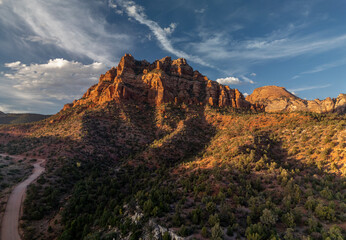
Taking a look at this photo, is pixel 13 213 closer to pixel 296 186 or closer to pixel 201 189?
pixel 201 189

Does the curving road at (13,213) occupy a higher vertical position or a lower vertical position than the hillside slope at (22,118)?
lower

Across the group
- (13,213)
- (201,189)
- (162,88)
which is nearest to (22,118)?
(162,88)

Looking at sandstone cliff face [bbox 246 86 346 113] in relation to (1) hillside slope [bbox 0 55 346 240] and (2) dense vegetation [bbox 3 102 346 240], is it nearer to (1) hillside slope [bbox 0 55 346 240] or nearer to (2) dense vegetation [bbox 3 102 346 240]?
(1) hillside slope [bbox 0 55 346 240]

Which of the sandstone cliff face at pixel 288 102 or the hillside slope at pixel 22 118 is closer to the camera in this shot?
the sandstone cliff face at pixel 288 102

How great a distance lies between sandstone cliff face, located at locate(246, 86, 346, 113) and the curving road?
96.0 metres

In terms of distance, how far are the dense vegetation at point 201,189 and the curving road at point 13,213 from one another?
1106 millimetres

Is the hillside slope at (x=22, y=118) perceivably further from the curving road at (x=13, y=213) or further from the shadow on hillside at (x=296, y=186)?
the shadow on hillside at (x=296, y=186)

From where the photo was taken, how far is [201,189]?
20.1 m

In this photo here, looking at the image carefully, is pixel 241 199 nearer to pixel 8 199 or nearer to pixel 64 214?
pixel 64 214

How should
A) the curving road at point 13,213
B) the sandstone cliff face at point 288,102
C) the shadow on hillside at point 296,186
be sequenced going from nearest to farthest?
the shadow on hillside at point 296,186 < the curving road at point 13,213 < the sandstone cliff face at point 288,102

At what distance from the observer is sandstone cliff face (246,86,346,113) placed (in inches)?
3902

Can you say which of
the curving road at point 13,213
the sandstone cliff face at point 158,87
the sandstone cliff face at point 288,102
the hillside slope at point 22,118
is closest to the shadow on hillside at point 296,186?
the curving road at point 13,213

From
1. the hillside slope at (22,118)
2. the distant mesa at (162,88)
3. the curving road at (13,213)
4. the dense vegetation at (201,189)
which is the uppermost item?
the distant mesa at (162,88)

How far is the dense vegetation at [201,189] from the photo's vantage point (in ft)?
43.2
